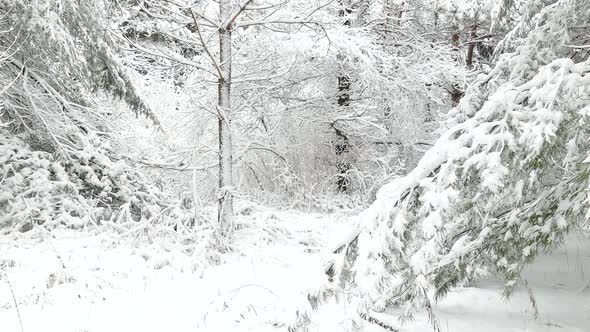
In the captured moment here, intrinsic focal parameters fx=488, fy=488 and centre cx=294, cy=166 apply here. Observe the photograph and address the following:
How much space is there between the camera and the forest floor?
148 inches

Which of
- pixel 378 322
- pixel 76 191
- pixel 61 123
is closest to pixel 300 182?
pixel 76 191

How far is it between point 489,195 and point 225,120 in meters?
4.31

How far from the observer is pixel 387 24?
9969 mm

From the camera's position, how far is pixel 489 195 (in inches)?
102

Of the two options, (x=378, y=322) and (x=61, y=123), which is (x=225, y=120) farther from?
(x=378, y=322)

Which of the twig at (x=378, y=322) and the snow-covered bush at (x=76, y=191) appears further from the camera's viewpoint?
the snow-covered bush at (x=76, y=191)

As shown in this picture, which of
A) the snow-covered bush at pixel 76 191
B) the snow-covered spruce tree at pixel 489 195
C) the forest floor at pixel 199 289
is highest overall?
the snow-covered spruce tree at pixel 489 195

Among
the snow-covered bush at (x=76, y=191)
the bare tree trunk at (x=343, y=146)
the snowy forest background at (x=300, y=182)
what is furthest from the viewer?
the bare tree trunk at (x=343, y=146)

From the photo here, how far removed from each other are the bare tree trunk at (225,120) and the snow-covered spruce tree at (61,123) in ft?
3.07

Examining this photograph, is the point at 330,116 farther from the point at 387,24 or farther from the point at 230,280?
the point at 230,280

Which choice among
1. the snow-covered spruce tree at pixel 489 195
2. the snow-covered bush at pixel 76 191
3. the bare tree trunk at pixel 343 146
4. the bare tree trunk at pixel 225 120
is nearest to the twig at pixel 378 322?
the snow-covered spruce tree at pixel 489 195

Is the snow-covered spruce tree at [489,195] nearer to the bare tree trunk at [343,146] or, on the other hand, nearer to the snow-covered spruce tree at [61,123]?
the snow-covered spruce tree at [61,123]

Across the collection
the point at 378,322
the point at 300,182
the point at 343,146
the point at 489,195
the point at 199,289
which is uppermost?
the point at 489,195

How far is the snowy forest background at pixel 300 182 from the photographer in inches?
106
